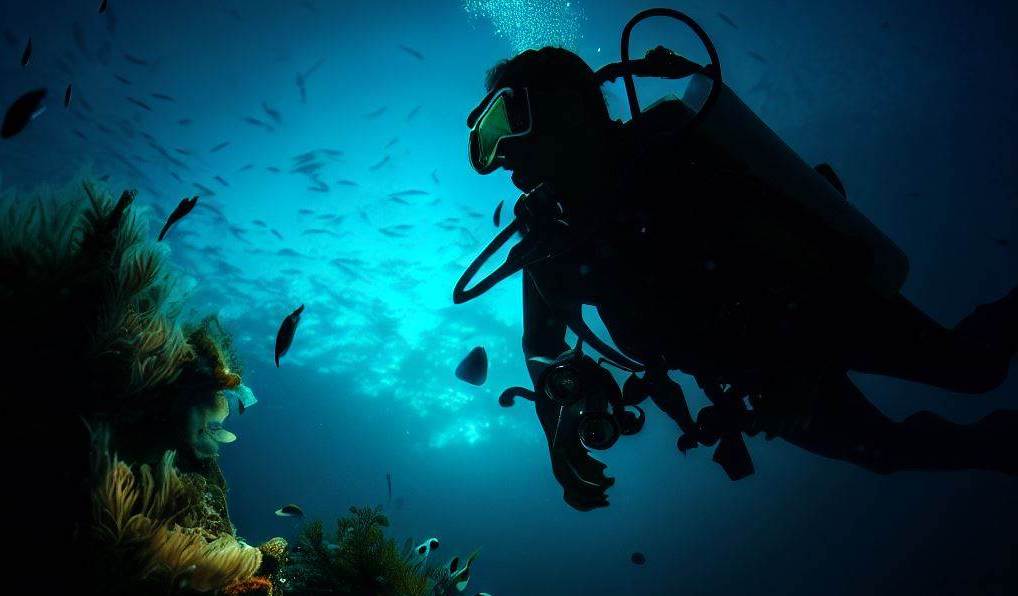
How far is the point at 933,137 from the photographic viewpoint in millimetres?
20141

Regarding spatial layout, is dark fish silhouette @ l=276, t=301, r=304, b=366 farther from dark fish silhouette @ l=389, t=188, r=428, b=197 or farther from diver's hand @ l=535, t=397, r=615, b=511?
dark fish silhouette @ l=389, t=188, r=428, b=197

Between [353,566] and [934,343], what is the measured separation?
6.67 meters

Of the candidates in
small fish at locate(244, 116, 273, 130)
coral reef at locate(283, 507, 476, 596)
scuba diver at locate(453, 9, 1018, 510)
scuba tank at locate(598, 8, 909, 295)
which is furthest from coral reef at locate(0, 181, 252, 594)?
small fish at locate(244, 116, 273, 130)

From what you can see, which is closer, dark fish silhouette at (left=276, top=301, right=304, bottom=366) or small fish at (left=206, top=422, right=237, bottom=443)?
dark fish silhouette at (left=276, top=301, right=304, bottom=366)

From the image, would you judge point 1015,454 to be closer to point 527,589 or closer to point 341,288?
point 341,288

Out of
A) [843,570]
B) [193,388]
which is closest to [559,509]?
[843,570]

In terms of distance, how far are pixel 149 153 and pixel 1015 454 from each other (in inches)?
1132

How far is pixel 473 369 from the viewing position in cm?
500

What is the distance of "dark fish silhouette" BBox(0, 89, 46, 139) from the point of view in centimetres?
346

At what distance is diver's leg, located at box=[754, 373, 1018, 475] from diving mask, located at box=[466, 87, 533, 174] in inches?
108

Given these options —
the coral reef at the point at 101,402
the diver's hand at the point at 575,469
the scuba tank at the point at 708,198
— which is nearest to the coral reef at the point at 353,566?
the coral reef at the point at 101,402

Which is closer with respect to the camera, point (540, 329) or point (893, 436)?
point (893, 436)

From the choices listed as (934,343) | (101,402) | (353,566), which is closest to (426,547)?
(353,566)

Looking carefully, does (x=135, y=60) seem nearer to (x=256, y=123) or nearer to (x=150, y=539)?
(x=256, y=123)
